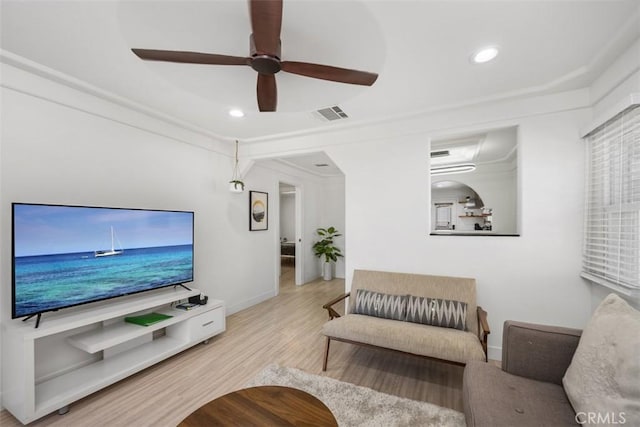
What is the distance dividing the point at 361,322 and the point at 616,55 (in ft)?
8.94

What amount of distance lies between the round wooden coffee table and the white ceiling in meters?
1.93

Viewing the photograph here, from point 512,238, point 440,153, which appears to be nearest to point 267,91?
point 512,238

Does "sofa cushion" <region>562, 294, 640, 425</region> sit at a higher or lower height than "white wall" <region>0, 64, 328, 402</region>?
lower

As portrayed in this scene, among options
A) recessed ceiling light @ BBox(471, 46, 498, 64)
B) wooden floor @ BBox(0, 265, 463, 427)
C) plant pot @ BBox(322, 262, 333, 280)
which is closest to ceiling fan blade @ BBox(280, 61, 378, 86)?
recessed ceiling light @ BBox(471, 46, 498, 64)

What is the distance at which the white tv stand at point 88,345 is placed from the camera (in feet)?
5.70

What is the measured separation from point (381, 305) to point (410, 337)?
1.73 ft

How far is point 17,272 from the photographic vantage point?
1807 mm

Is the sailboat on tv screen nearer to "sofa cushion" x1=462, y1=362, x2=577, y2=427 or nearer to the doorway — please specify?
"sofa cushion" x1=462, y1=362, x2=577, y2=427

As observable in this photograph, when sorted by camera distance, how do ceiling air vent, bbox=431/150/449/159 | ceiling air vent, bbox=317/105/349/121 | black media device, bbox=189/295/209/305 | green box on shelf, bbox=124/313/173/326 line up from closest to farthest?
green box on shelf, bbox=124/313/173/326
ceiling air vent, bbox=317/105/349/121
black media device, bbox=189/295/209/305
ceiling air vent, bbox=431/150/449/159

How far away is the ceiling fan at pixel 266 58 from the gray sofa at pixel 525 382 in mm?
1830

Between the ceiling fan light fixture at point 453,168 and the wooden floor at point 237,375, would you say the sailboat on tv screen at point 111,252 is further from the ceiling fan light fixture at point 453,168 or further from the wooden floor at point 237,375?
the ceiling fan light fixture at point 453,168

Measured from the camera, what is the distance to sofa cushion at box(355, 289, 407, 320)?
2.52 metres

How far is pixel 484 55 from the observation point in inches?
72.0

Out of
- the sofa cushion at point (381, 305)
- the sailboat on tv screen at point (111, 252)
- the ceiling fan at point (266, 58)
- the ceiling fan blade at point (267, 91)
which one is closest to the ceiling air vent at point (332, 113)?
the ceiling fan blade at point (267, 91)
